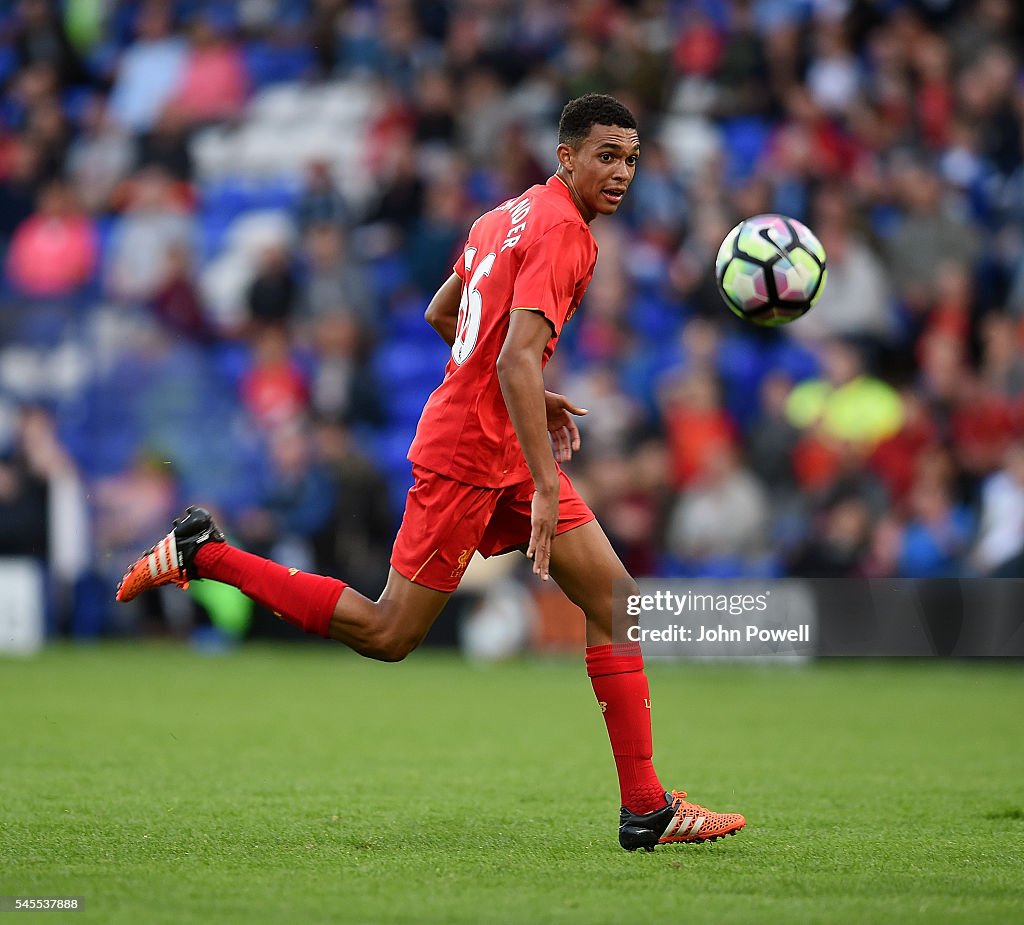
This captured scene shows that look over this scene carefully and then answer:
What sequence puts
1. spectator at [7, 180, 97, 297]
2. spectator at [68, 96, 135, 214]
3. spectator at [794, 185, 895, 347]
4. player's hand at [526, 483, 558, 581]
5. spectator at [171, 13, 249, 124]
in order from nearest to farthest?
player's hand at [526, 483, 558, 581]
spectator at [794, 185, 895, 347]
spectator at [7, 180, 97, 297]
spectator at [68, 96, 135, 214]
spectator at [171, 13, 249, 124]

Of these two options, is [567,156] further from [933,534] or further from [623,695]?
[933,534]

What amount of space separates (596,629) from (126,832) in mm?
1686

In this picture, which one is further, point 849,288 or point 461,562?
point 849,288

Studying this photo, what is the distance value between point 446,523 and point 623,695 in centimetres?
82

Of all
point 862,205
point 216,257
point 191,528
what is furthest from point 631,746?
point 216,257

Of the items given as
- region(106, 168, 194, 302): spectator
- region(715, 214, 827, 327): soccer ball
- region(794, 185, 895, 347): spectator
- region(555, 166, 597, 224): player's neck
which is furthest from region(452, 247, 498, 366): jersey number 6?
region(106, 168, 194, 302): spectator

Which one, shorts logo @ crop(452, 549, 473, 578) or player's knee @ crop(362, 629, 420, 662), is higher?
shorts logo @ crop(452, 549, 473, 578)

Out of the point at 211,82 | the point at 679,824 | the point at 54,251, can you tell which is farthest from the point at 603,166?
the point at 211,82

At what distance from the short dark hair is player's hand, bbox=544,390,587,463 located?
0.92 meters

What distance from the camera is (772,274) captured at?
5977 millimetres

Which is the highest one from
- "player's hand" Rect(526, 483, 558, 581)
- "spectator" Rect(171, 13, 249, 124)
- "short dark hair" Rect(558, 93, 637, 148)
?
"spectator" Rect(171, 13, 249, 124)

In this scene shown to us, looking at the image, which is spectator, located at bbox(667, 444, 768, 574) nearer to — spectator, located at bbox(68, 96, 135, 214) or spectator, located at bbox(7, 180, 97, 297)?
spectator, located at bbox(7, 180, 97, 297)

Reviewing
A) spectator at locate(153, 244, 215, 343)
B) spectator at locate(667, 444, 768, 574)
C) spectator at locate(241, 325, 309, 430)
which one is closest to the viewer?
spectator at locate(667, 444, 768, 574)

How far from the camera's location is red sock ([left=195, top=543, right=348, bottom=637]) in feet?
18.2
